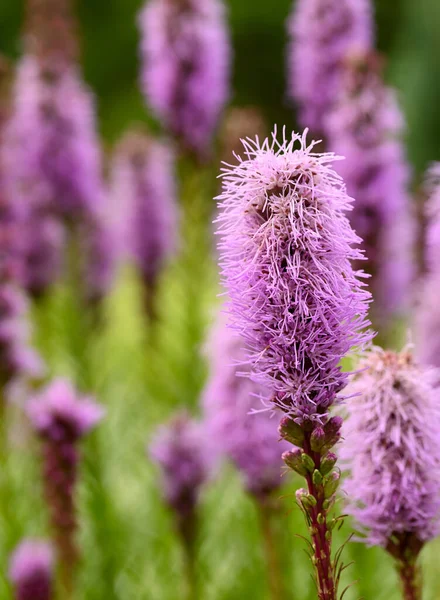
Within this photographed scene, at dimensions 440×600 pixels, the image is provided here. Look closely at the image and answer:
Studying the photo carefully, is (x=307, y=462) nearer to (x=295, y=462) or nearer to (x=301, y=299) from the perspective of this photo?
(x=295, y=462)

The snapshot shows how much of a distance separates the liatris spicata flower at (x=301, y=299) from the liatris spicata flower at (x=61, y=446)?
111 centimetres

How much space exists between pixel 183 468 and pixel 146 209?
2.20 metres

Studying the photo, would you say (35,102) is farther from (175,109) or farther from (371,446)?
(371,446)

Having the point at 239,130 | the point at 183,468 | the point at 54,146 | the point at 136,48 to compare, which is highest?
the point at 136,48

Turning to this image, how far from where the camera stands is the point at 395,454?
1517mm

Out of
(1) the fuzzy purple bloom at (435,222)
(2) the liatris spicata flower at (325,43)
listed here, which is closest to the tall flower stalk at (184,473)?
(1) the fuzzy purple bloom at (435,222)

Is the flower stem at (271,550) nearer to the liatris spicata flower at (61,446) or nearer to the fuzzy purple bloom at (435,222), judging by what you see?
the liatris spicata flower at (61,446)

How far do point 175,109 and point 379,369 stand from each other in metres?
2.03

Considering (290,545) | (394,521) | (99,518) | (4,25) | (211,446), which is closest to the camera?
(394,521)

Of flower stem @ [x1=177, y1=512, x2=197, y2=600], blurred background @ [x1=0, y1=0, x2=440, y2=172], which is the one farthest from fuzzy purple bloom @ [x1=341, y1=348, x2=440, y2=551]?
blurred background @ [x1=0, y1=0, x2=440, y2=172]

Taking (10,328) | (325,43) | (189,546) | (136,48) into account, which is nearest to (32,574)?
(189,546)

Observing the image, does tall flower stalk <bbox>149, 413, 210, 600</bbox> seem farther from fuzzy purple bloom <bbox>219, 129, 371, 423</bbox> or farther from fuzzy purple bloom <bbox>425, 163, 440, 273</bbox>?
fuzzy purple bloom <bbox>219, 129, 371, 423</bbox>

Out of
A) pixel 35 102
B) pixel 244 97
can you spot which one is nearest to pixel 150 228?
pixel 35 102

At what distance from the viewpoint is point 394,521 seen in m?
1.51
